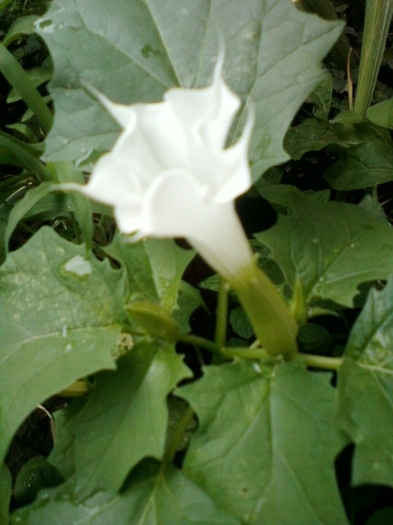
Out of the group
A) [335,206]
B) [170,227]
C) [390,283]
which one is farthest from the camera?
[335,206]

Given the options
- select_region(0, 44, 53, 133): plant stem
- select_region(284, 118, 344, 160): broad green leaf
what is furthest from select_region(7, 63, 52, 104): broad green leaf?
select_region(284, 118, 344, 160): broad green leaf

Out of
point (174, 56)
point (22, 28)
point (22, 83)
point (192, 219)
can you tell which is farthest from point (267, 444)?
point (22, 28)

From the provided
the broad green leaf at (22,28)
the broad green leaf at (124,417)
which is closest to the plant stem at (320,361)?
the broad green leaf at (124,417)

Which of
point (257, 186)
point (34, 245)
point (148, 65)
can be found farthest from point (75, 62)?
point (257, 186)

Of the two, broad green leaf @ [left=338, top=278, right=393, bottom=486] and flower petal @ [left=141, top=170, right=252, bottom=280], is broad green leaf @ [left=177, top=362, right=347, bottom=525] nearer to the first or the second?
broad green leaf @ [left=338, top=278, right=393, bottom=486]

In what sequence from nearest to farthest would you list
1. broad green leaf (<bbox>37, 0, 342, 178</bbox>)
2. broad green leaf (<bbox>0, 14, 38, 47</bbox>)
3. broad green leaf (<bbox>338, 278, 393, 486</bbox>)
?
broad green leaf (<bbox>338, 278, 393, 486</bbox>)
broad green leaf (<bbox>37, 0, 342, 178</bbox>)
broad green leaf (<bbox>0, 14, 38, 47</bbox>)

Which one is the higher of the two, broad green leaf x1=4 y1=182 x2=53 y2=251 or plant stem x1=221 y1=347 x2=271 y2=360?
broad green leaf x1=4 y1=182 x2=53 y2=251

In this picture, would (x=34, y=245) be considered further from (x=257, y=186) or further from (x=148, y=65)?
(x=257, y=186)
